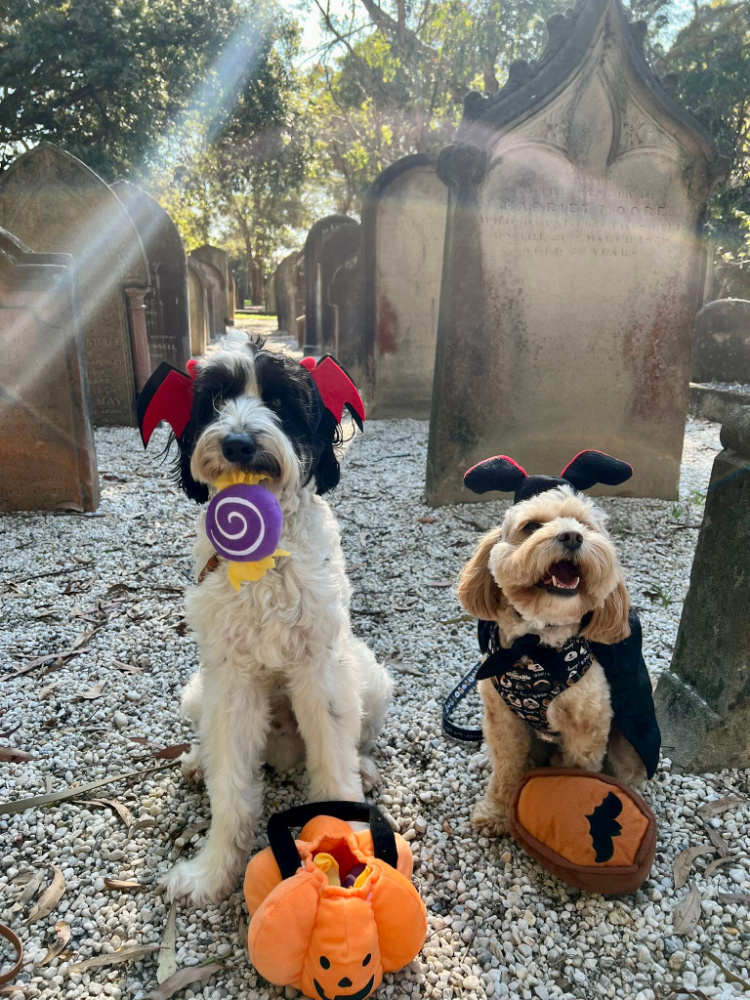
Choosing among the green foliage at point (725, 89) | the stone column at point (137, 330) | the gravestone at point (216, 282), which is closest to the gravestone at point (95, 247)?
the stone column at point (137, 330)

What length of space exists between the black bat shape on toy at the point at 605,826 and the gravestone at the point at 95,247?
25.3 feet

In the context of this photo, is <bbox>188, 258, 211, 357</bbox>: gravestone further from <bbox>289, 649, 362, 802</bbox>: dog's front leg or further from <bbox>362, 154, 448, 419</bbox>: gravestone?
<bbox>289, 649, 362, 802</bbox>: dog's front leg

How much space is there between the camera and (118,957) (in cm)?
192

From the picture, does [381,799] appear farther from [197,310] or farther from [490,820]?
[197,310]

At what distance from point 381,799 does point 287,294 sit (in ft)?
76.9

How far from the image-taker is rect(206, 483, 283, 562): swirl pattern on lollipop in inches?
73.5

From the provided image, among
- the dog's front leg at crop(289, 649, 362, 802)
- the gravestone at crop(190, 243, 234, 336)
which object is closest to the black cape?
the dog's front leg at crop(289, 649, 362, 802)

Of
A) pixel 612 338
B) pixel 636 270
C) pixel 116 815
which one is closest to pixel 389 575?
pixel 116 815

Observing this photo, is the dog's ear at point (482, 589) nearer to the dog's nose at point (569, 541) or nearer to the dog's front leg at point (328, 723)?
the dog's nose at point (569, 541)

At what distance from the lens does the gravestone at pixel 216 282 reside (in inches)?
838

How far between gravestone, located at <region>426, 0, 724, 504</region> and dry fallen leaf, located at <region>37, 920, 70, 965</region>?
4195 millimetres

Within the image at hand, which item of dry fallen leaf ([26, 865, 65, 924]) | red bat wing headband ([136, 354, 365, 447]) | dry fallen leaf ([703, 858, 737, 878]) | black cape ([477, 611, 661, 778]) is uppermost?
red bat wing headband ([136, 354, 365, 447])

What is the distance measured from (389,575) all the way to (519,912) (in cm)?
273

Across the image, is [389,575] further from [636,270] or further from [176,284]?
[176,284]
